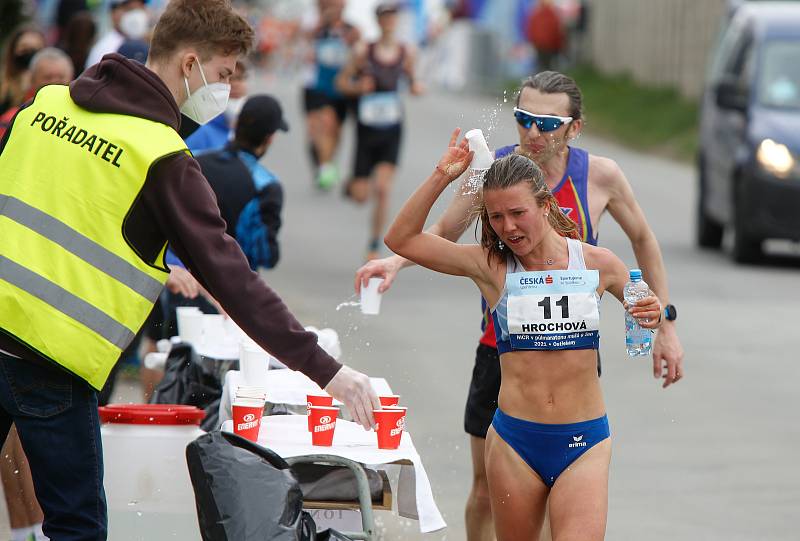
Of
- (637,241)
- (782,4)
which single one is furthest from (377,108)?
(637,241)

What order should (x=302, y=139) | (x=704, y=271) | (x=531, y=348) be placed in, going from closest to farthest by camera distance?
(x=531, y=348)
(x=704, y=271)
(x=302, y=139)

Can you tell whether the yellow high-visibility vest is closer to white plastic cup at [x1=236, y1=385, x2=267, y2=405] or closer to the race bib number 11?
white plastic cup at [x1=236, y1=385, x2=267, y2=405]

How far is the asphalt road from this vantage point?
7.42 m

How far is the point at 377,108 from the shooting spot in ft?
49.2

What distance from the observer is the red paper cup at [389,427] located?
16.5ft

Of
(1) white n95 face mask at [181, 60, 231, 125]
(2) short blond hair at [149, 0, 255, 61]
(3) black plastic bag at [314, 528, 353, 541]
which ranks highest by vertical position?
(2) short blond hair at [149, 0, 255, 61]

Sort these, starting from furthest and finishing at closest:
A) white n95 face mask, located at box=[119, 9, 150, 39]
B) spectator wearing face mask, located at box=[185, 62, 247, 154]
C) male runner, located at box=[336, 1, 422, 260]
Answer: male runner, located at box=[336, 1, 422, 260]
white n95 face mask, located at box=[119, 9, 150, 39]
spectator wearing face mask, located at box=[185, 62, 247, 154]

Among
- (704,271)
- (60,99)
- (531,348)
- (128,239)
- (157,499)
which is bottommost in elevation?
(704,271)

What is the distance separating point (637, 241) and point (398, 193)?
1365 cm

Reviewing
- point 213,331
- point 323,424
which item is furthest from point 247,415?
point 213,331

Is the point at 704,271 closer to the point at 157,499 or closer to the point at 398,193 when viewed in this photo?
the point at 398,193

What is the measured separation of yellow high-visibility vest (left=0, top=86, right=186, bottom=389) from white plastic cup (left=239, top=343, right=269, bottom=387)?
1.43 metres

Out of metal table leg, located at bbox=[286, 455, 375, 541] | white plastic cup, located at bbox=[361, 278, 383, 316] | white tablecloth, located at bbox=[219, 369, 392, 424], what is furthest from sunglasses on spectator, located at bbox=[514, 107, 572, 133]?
metal table leg, located at bbox=[286, 455, 375, 541]

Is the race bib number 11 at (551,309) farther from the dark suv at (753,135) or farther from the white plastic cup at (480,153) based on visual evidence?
the dark suv at (753,135)
